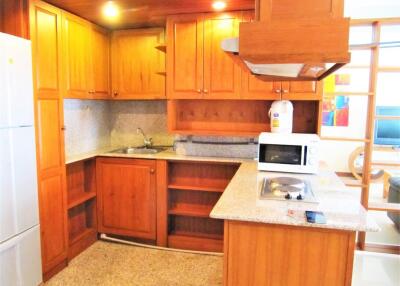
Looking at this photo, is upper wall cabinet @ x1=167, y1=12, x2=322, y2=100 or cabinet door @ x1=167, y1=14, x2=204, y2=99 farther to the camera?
cabinet door @ x1=167, y1=14, x2=204, y2=99

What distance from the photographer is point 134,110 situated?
3.69 m

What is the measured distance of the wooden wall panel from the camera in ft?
7.62

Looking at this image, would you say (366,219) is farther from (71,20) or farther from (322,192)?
(71,20)

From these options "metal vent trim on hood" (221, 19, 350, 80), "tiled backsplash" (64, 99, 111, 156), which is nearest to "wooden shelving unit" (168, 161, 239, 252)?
"tiled backsplash" (64, 99, 111, 156)

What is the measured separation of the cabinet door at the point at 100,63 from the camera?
10.4 feet

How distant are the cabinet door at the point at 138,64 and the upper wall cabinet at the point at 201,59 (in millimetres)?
287

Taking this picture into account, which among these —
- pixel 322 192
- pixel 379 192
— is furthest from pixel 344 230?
pixel 379 192

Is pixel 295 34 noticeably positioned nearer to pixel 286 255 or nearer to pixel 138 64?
pixel 286 255

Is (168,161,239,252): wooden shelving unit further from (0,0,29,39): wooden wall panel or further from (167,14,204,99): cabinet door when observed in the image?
(0,0,29,39): wooden wall panel

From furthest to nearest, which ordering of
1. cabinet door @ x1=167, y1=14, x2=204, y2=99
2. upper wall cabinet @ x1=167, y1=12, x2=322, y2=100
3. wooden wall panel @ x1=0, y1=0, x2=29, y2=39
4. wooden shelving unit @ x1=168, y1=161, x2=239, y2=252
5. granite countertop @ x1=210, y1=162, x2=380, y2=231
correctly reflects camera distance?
wooden shelving unit @ x1=168, y1=161, x2=239, y2=252
cabinet door @ x1=167, y1=14, x2=204, y2=99
upper wall cabinet @ x1=167, y1=12, x2=322, y2=100
wooden wall panel @ x1=0, y1=0, x2=29, y2=39
granite countertop @ x1=210, y1=162, x2=380, y2=231

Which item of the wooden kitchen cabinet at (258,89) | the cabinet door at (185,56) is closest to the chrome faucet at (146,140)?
the cabinet door at (185,56)

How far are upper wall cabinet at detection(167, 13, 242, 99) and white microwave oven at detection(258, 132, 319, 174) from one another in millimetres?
586

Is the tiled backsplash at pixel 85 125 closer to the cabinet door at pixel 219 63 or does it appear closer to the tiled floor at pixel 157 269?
the tiled floor at pixel 157 269

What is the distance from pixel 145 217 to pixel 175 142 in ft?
2.67
